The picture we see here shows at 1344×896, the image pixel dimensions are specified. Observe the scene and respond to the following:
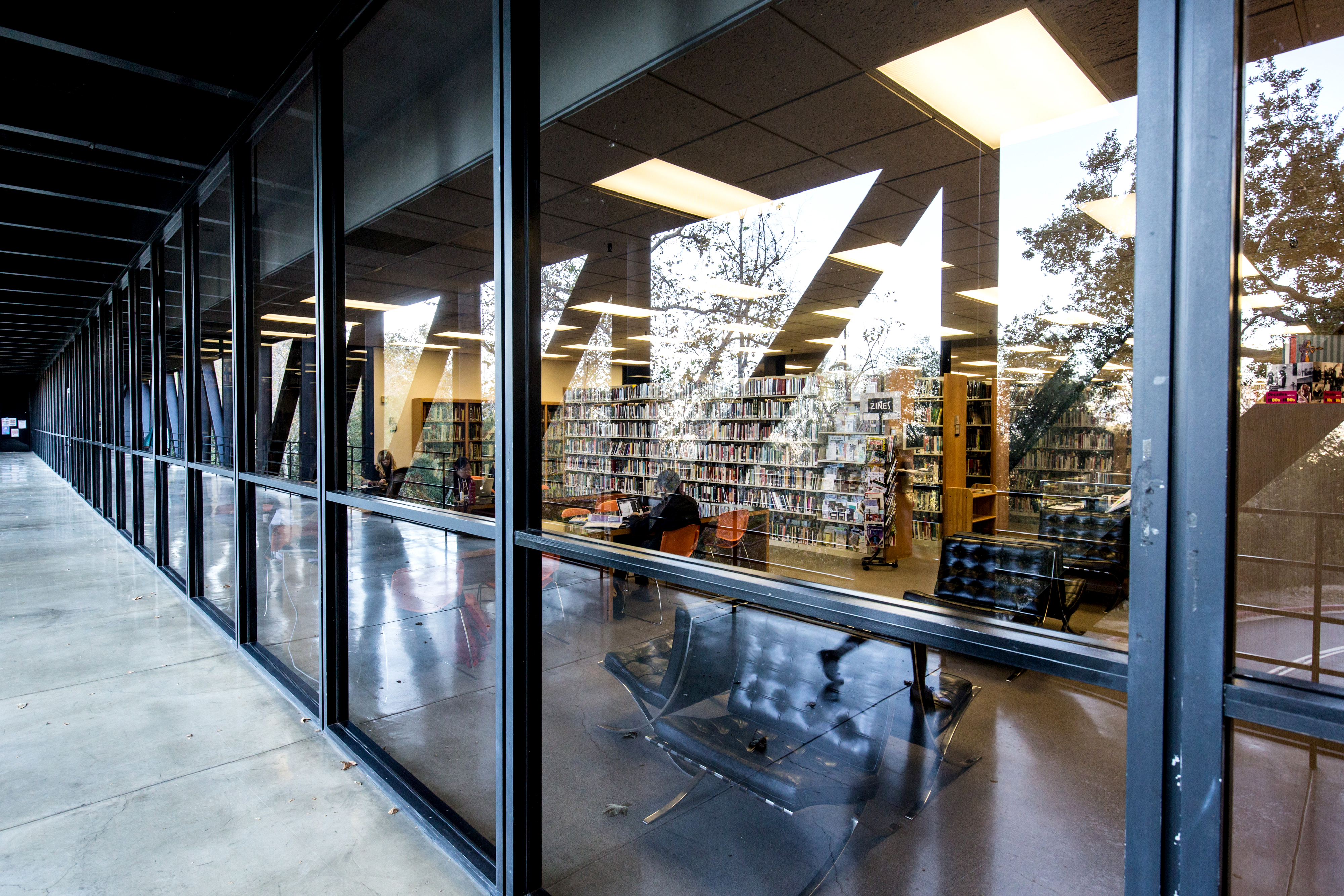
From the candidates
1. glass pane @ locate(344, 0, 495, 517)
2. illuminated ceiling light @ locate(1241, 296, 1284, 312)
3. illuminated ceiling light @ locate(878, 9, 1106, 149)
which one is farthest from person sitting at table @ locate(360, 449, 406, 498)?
illuminated ceiling light @ locate(878, 9, 1106, 149)

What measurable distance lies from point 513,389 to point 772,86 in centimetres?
275

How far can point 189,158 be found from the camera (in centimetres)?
414

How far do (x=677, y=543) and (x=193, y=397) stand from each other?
139 inches

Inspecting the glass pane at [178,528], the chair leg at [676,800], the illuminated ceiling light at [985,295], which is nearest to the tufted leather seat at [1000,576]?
the chair leg at [676,800]

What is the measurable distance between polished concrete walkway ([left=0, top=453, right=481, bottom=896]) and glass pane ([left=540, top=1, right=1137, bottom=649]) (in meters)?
1.19

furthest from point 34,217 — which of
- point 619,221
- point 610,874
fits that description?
point 610,874

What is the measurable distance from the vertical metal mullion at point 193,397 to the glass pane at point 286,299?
1.48ft

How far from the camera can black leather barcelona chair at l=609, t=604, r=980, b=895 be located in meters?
2.04

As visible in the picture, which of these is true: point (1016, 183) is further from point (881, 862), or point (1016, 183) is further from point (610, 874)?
point (610, 874)

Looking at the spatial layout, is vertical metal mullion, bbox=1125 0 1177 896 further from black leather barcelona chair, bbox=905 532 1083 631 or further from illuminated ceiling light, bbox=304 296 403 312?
illuminated ceiling light, bbox=304 296 403 312

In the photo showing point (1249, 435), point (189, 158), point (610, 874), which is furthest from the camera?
point (189, 158)

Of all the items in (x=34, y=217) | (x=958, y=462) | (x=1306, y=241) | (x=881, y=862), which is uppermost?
(x=34, y=217)

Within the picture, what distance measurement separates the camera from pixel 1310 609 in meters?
1.03

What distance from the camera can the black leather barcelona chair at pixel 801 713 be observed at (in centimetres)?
204
